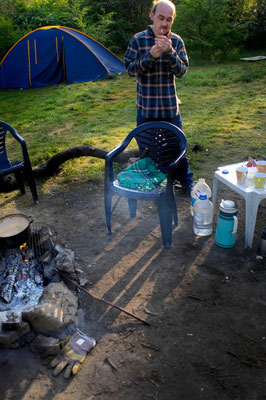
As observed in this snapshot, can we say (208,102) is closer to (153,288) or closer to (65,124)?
(65,124)

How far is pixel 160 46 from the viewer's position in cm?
333

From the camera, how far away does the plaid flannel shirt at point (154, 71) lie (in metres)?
3.56

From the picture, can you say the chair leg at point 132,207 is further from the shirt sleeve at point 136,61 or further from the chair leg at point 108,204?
the shirt sleeve at point 136,61

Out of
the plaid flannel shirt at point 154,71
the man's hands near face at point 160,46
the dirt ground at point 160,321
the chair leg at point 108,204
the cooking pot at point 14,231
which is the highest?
the man's hands near face at point 160,46

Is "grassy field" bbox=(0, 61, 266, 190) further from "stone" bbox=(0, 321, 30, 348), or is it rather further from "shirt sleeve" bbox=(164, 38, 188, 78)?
"stone" bbox=(0, 321, 30, 348)

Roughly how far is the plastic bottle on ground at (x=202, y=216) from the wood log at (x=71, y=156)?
1.66 meters

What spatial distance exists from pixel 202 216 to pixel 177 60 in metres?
1.60

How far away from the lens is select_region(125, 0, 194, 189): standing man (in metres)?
3.42

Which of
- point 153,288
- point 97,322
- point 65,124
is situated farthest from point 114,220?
point 65,124

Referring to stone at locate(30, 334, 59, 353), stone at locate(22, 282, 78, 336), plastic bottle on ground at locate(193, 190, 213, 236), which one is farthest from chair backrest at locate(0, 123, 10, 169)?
stone at locate(30, 334, 59, 353)

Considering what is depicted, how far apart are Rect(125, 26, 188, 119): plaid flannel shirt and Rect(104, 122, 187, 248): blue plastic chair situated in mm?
236

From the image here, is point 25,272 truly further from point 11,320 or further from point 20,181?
point 20,181

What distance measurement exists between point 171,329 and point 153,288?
467 millimetres

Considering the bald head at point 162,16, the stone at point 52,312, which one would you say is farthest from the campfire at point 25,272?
the bald head at point 162,16
